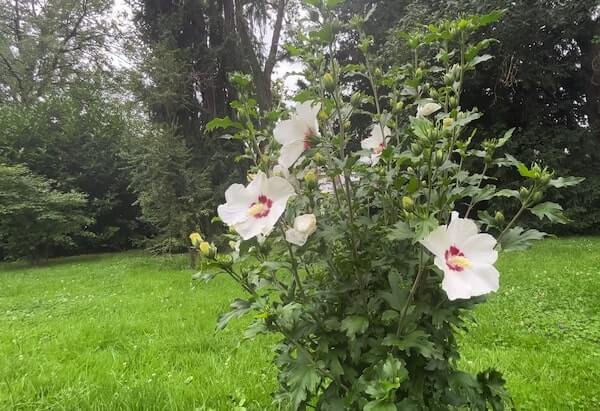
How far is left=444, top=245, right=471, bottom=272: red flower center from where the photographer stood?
86 cm

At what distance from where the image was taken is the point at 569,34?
8.45 metres

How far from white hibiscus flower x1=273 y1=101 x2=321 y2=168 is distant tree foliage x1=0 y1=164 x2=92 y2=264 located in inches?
383

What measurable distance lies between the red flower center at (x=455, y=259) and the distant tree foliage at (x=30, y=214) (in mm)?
10031

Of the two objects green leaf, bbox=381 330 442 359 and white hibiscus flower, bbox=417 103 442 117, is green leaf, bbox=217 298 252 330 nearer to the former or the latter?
green leaf, bbox=381 330 442 359

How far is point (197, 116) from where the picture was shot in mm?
8883

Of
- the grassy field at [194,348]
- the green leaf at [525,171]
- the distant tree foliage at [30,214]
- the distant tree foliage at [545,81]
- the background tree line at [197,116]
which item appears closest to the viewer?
the green leaf at [525,171]

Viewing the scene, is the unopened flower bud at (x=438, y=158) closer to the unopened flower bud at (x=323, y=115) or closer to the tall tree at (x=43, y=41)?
the unopened flower bud at (x=323, y=115)

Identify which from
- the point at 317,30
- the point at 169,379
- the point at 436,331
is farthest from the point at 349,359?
the point at 169,379

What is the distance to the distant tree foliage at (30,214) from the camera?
9.20 metres

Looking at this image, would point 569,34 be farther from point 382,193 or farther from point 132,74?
point 382,193

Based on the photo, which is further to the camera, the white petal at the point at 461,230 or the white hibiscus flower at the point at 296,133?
the white hibiscus flower at the point at 296,133

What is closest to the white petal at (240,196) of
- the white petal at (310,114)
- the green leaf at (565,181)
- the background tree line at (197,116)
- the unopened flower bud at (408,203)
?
the white petal at (310,114)

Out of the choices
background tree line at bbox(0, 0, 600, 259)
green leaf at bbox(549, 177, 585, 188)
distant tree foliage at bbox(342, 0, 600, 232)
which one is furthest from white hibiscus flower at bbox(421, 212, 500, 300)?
distant tree foliage at bbox(342, 0, 600, 232)

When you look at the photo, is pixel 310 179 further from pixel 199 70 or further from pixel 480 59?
pixel 199 70
